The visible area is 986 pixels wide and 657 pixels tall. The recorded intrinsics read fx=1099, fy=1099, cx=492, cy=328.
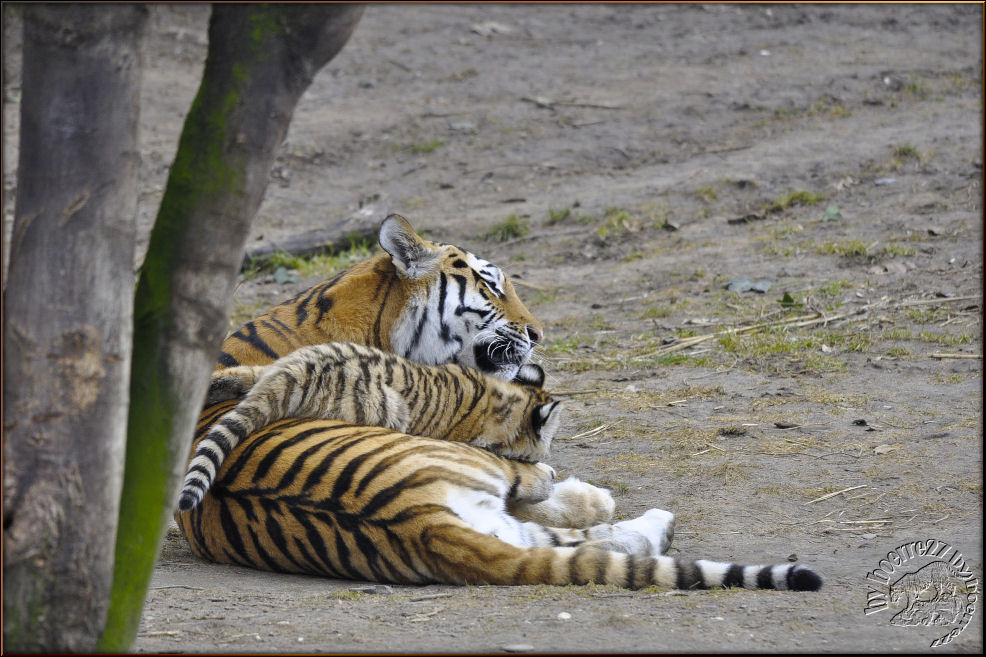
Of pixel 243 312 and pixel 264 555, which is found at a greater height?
pixel 243 312

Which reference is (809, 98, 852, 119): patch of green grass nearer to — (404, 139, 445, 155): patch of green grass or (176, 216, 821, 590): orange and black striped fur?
(404, 139, 445, 155): patch of green grass

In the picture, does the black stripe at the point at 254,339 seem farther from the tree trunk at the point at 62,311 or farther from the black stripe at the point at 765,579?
the tree trunk at the point at 62,311

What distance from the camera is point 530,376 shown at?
14.5 ft

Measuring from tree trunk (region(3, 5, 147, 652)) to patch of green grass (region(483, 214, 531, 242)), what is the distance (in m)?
6.13

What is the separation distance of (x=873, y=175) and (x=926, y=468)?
A: 4.72m

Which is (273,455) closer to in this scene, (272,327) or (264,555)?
(264,555)

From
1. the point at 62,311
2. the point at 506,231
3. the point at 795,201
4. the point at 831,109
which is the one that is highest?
the point at 831,109

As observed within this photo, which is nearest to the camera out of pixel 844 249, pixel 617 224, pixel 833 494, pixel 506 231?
pixel 833 494

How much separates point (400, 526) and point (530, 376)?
1286 millimetres

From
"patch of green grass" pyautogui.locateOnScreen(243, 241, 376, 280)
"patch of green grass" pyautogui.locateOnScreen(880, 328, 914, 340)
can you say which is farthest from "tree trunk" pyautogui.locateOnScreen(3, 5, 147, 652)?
"patch of green grass" pyautogui.locateOnScreen(243, 241, 376, 280)

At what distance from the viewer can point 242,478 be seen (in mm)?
3506

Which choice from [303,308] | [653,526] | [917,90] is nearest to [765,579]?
[653,526]

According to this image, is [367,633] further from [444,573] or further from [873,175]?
[873,175]

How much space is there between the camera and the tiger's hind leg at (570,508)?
12.9 feet
